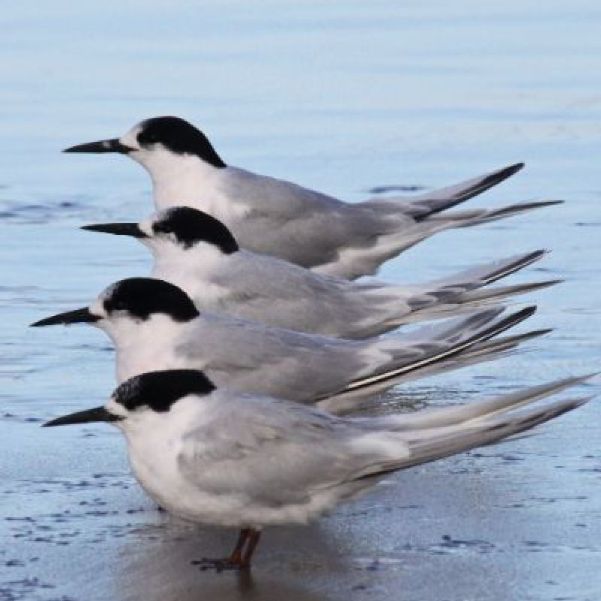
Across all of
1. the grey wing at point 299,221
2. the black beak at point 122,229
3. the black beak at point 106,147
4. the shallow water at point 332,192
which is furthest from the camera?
the black beak at point 106,147

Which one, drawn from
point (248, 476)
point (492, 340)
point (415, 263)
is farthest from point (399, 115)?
point (248, 476)

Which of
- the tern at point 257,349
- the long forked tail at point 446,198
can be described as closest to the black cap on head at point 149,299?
the tern at point 257,349

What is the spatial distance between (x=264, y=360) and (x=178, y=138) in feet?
7.07

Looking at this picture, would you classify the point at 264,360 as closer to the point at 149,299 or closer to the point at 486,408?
the point at 149,299

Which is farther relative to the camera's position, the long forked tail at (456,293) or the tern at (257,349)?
the long forked tail at (456,293)

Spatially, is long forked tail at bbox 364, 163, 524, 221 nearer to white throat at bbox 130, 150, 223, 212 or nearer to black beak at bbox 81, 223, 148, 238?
white throat at bbox 130, 150, 223, 212

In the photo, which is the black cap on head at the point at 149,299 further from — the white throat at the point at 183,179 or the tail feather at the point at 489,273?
the white throat at the point at 183,179

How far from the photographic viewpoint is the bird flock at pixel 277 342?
5.62 meters

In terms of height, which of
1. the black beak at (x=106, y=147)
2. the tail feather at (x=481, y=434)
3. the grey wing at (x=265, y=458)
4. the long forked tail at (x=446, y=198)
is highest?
the black beak at (x=106, y=147)

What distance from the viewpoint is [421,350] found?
6.57 m

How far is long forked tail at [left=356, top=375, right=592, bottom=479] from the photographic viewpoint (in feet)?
18.2

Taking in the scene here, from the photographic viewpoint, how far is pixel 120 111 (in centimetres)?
1133

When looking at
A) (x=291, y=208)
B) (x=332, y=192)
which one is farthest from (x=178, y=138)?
(x=332, y=192)

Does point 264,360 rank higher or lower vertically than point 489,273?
lower
